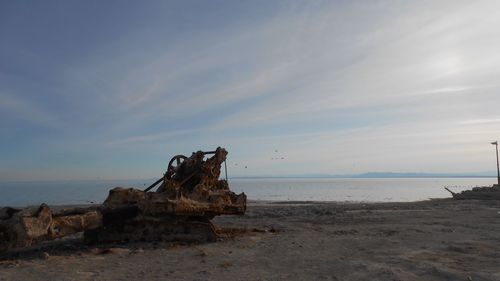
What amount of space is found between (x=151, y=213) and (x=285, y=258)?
12.3 feet

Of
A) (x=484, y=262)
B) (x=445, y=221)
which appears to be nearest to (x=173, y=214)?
(x=484, y=262)

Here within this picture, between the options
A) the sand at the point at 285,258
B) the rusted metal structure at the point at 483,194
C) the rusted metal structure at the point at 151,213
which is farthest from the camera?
the rusted metal structure at the point at 483,194

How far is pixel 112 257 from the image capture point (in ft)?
31.1

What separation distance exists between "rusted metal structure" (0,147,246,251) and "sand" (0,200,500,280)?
52cm

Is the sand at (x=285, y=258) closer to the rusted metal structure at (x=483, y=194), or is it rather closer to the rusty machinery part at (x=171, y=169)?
the rusty machinery part at (x=171, y=169)

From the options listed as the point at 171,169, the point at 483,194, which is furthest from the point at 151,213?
the point at 483,194

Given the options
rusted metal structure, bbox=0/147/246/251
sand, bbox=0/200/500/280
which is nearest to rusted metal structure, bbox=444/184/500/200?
sand, bbox=0/200/500/280

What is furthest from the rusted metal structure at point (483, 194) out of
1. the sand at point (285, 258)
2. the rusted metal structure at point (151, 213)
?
the rusted metal structure at point (151, 213)

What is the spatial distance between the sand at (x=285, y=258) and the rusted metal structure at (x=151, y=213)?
0.52 m

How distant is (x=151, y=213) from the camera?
1137cm

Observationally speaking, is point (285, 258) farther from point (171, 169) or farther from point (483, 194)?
point (483, 194)

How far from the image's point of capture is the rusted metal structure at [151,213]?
346 inches

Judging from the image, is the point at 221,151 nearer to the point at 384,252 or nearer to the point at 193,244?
the point at 193,244

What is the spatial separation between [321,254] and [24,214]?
6039 millimetres
